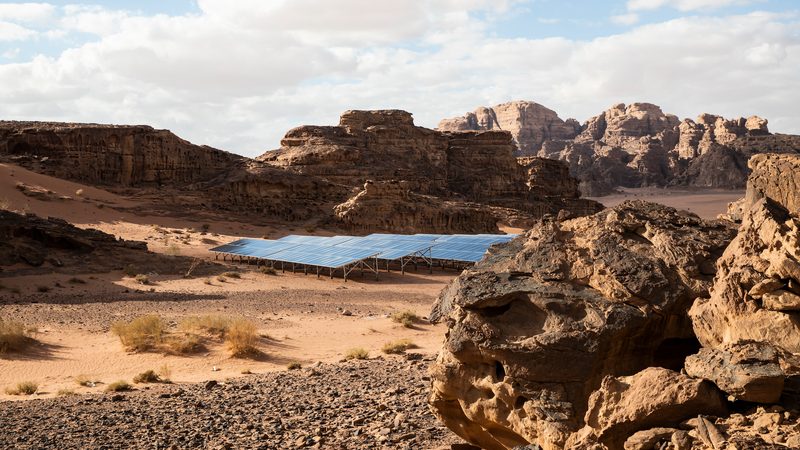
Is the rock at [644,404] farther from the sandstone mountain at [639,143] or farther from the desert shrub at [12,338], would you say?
the sandstone mountain at [639,143]

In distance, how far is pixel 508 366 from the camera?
20.2 ft

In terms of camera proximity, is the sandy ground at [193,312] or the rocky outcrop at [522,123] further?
the rocky outcrop at [522,123]

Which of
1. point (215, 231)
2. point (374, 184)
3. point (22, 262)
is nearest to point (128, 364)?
point (22, 262)

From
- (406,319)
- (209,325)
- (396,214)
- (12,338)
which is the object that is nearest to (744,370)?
(209,325)

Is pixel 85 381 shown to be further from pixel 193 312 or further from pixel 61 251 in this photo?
pixel 61 251

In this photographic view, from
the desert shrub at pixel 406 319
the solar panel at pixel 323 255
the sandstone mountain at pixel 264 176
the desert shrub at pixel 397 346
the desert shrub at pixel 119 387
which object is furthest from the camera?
the sandstone mountain at pixel 264 176

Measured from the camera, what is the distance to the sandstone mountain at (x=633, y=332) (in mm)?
4781

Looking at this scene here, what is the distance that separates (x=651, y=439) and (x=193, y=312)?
19.2m

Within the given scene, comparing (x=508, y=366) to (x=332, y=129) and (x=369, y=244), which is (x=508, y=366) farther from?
(x=332, y=129)

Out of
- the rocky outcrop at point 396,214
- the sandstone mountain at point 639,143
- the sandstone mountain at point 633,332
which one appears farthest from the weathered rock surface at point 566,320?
the sandstone mountain at point 639,143

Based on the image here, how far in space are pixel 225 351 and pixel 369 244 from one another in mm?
18462

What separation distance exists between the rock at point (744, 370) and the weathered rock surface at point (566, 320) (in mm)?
1006

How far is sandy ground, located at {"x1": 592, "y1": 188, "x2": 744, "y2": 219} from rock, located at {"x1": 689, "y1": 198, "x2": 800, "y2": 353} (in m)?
77.2

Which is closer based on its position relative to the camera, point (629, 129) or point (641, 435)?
point (641, 435)
